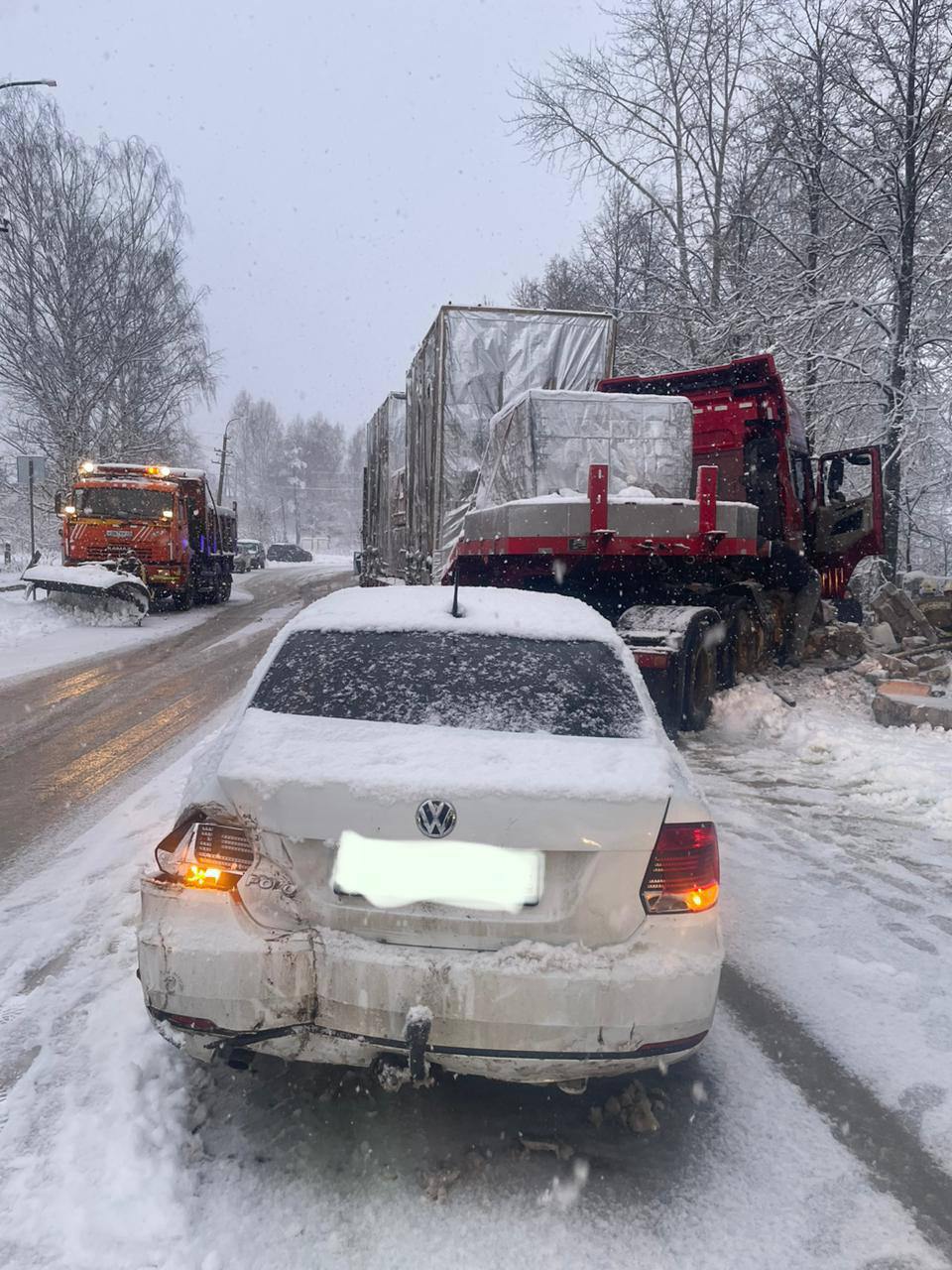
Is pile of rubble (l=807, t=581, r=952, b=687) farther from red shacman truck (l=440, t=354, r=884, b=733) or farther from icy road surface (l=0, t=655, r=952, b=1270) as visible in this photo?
icy road surface (l=0, t=655, r=952, b=1270)

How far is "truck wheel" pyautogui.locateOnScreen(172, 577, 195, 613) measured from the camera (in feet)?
64.7

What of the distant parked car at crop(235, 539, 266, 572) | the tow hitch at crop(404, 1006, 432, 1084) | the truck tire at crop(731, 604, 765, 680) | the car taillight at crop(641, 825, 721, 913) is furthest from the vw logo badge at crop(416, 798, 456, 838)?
the distant parked car at crop(235, 539, 266, 572)

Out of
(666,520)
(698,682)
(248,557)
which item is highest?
(666,520)

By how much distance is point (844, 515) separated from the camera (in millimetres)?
11656

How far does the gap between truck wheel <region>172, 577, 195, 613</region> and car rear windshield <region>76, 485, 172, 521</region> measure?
5.73ft

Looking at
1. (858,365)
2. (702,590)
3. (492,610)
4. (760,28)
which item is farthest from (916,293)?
(492,610)

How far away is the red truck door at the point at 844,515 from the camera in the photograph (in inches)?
450

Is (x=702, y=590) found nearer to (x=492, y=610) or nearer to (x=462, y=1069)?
(x=492, y=610)

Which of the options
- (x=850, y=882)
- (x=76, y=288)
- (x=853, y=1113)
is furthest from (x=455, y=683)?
(x=76, y=288)

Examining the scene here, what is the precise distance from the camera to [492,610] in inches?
141

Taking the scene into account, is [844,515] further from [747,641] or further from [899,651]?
[747,641]

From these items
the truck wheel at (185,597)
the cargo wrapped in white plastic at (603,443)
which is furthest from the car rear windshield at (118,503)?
the cargo wrapped in white plastic at (603,443)

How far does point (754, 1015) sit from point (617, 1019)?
124cm

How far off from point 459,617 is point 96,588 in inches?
586
